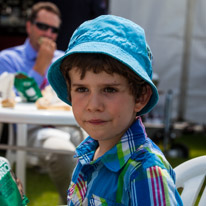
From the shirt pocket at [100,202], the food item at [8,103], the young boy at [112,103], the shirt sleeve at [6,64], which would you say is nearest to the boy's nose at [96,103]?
the young boy at [112,103]

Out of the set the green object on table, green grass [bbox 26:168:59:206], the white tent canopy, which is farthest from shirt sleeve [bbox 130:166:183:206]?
the white tent canopy

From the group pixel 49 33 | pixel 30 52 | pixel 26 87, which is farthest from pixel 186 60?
pixel 26 87

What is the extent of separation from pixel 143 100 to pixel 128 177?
27 cm

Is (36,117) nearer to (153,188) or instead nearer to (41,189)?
(153,188)

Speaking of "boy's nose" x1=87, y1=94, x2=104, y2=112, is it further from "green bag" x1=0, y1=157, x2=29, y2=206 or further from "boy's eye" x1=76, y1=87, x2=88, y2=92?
"green bag" x1=0, y1=157, x2=29, y2=206

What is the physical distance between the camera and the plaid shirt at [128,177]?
95cm

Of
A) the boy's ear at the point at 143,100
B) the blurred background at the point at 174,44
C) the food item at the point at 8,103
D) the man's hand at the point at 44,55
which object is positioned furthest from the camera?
the blurred background at the point at 174,44

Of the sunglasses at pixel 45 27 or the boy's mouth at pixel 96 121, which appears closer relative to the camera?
the boy's mouth at pixel 96 121

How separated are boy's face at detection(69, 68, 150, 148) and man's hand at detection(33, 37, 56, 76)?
6.35 ft

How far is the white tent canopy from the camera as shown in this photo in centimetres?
612

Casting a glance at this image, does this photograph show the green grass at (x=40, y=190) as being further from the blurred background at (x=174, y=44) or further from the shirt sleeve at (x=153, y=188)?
the shirt sleeve at (x=153, y=188)

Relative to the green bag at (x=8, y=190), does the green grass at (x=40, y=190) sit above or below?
below

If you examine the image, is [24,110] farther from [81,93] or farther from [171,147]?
[171,147]

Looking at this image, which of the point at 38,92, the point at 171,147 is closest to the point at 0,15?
the point at 171,147
